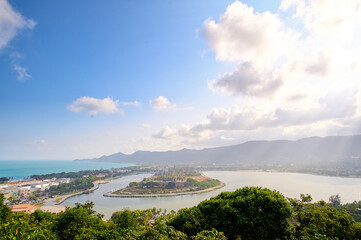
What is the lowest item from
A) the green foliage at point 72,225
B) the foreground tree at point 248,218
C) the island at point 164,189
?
the island at point 164,189

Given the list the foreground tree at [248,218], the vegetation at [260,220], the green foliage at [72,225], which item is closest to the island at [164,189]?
the green foliage at [72,225]

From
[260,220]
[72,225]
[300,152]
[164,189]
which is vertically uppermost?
[260,220]

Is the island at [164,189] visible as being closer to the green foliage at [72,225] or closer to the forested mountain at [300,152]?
the green foliage at [72,225]

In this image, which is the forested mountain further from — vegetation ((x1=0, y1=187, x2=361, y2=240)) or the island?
vegetation ((x1=0, y1=187, x2=361, y2=240))

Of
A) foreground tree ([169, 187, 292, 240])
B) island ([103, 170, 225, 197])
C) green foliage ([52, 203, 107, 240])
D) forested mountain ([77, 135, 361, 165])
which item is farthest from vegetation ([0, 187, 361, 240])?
forested mountain ([77, 135, 361, 165])

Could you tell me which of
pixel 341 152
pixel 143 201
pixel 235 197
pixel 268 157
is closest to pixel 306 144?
pixel 341 152

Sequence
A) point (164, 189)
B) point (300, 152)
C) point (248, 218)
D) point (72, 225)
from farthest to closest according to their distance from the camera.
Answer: point (300, 152)
point (164, 189)
point (72, 225)
point (248, 218)

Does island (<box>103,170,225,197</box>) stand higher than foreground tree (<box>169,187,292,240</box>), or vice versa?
foreground tree (<box>169,187,292,240</box>)

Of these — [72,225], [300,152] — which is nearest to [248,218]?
[72,225]

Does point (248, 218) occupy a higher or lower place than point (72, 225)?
higher

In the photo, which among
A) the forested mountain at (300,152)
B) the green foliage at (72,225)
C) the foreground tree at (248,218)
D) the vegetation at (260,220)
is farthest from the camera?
the forested mountain at (300,152)

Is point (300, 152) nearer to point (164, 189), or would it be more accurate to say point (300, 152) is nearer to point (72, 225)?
point (164, 189)

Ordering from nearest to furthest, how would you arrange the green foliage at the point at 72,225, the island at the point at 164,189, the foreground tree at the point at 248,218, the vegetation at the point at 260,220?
the vegetation at the point at 260,220 < the foreground tree at the point at 248,218 < the green foliage at the point at 72,225 < the island at the point at 164,189
